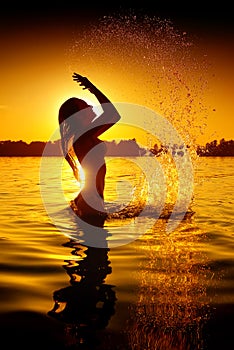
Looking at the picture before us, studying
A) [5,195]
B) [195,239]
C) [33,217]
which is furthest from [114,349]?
[5,195]

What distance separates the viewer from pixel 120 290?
6.77 metres

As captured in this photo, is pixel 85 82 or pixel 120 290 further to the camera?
pixel 85 82

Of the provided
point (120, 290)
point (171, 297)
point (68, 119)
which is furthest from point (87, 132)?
point (171, 297)

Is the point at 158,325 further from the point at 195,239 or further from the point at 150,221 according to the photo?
the point at 150,221

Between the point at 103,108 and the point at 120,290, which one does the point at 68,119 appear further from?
the point at 120,290

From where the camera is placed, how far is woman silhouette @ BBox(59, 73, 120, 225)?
11.4 meters

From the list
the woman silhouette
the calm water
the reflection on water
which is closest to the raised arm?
the woman silhouette

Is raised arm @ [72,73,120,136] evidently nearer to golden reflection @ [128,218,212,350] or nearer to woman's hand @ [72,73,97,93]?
woman's hand @ [72,73,97,93]

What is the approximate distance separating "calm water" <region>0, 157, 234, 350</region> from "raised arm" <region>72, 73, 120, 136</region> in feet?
8.69

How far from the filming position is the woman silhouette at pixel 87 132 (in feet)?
37.5

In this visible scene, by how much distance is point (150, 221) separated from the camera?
1321cm

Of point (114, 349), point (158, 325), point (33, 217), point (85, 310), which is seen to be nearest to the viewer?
point (114, 349)

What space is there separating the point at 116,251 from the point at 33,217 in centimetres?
558

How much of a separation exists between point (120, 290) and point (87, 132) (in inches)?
227
